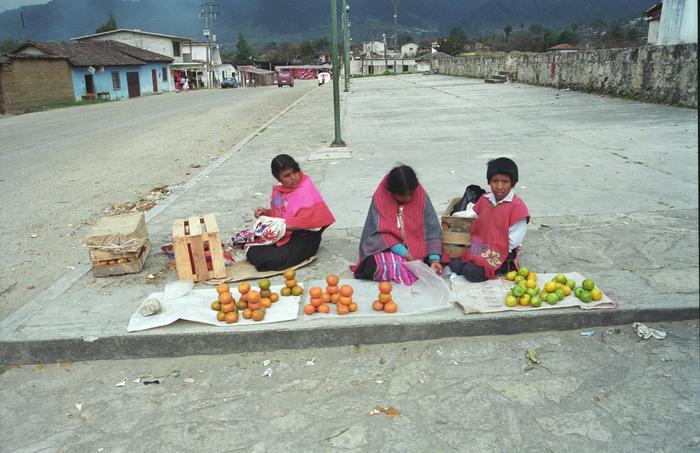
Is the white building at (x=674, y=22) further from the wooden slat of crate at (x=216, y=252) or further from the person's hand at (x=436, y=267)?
the wooden slat of crate at (x=216, y=252)

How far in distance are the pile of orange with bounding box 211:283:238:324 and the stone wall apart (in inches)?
538

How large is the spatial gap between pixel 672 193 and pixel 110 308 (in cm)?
637

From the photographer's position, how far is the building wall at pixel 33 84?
2972 cm

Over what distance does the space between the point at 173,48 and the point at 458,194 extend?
7099 centimetres

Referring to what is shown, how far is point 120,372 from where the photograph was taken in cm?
358

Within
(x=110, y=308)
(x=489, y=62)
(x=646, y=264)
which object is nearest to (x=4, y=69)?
(x=489, y=62)

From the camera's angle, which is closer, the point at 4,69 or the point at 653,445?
the point at 653,445

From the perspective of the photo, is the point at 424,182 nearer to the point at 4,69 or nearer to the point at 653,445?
the point at 653,445

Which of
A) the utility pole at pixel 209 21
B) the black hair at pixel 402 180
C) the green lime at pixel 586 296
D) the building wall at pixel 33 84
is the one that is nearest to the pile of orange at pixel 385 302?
the black hair at pixel 402 180

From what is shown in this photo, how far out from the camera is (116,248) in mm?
4617

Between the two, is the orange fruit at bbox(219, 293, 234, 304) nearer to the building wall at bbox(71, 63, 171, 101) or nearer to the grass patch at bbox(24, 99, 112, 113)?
the grass patch at bbox(24, 99, 112, 113)

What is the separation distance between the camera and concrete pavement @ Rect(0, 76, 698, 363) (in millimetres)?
3719

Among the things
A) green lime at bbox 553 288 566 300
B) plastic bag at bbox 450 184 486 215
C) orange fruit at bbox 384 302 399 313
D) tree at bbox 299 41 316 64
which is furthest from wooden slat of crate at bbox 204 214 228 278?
tree at bbox 299 41 316 64

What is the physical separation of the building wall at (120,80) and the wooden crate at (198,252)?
133 ft
